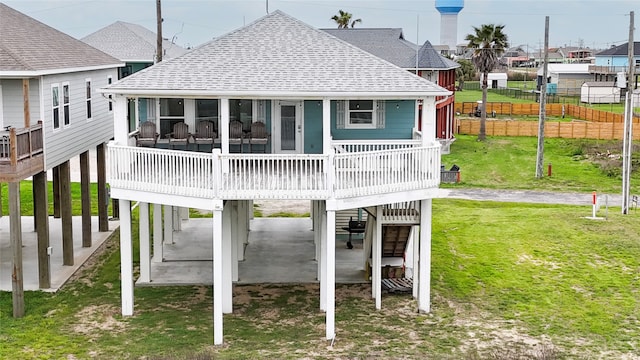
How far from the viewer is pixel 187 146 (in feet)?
72.9

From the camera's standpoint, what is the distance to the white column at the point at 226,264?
66.2 feet

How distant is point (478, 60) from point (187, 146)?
36.2 metres

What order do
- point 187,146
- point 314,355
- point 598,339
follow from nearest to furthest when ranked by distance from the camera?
point 314,355
point 598,339
point 187,146

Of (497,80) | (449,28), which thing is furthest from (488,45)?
(449,28)

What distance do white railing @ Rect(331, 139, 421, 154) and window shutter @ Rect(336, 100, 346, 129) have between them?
89 cm

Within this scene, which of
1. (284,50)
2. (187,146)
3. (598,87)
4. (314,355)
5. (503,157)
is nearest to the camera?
(314,355)

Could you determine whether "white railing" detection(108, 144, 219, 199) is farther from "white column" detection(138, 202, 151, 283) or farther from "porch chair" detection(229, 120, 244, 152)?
"white column" detection(138, 202, 151, 283)

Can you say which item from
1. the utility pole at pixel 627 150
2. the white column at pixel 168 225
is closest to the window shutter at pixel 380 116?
the white column at pixel 168 225

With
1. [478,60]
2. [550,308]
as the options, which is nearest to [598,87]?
[478,60]

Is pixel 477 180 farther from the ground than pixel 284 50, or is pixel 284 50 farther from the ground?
pixel 284 50

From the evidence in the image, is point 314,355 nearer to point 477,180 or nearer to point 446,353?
point 446,353

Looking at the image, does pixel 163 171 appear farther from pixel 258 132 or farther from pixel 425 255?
pixel 425 255

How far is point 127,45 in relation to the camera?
5306 cm

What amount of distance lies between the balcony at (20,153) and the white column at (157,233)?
3526 mm
